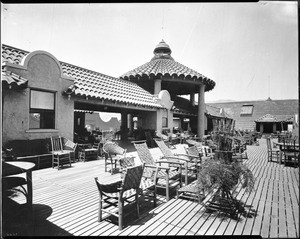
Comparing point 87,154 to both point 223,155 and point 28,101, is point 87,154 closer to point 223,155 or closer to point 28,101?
point 28,101

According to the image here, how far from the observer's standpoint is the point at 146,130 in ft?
43.8

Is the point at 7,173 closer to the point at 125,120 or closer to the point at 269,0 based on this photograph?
the point at 269,0

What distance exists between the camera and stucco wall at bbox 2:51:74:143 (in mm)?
6094

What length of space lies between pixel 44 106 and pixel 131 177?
221 inches

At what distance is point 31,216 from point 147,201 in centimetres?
222

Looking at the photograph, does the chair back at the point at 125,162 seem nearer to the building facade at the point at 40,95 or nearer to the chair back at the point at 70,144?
the chair back at the point at 70,144

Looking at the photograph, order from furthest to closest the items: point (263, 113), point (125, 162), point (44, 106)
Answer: point (263, 113)
point (44, 106)
point (125, 162)

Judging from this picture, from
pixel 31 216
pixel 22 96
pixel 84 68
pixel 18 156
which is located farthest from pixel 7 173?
pixel 84 68

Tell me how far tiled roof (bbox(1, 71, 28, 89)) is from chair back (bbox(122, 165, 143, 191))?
5.03 metres

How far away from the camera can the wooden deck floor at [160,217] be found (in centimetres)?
304

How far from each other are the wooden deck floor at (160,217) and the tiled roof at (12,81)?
307 centimetres

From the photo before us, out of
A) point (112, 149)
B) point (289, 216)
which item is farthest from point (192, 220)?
point (112, 149)

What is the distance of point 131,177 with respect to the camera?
128 inches

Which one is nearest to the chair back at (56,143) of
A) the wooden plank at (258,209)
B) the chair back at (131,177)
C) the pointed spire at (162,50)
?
the chair back at (131,177)
